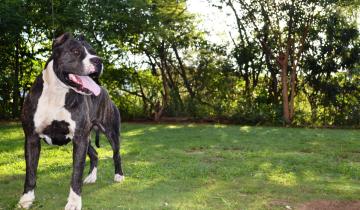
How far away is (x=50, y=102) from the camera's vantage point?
198 inches

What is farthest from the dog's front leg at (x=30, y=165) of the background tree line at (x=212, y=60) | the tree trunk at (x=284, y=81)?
the tree trunk at (x=284, y=81)

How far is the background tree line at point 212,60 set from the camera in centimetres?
1858

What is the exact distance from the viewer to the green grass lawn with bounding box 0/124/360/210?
5.71 metres

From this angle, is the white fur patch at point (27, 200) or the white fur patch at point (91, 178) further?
the white fur patch at point (91, 178)

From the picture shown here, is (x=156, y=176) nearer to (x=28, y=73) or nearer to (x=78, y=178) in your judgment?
(x=78, y=178)

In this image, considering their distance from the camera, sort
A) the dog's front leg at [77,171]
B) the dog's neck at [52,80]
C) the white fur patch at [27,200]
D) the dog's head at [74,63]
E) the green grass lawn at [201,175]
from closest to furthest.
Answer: the dog's head at [74,63], the dog's neck at [52,80], the dog's front leg at [77,171], the white fur patch at [27,200], the green grass lawn at [201,175]

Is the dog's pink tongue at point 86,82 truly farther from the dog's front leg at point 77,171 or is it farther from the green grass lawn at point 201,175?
the green grass lawn at point 201,175

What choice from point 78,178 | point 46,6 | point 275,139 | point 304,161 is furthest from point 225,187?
point 46,6

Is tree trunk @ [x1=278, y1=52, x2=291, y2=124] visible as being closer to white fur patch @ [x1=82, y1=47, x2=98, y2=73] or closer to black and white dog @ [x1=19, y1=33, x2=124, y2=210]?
black and white dog @ [x1=19, y1=33, x2=124, y2=210]

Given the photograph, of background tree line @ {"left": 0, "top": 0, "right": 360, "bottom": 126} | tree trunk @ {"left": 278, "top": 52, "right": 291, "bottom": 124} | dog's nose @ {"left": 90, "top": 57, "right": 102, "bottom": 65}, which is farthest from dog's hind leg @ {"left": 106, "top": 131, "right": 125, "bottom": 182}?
tree trunk @ {"left": 278, "top": 52, "right": 291, "bottom": 124}

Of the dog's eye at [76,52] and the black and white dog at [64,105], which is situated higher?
the dog's eye at [76,52]

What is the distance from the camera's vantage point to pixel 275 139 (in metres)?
12.9

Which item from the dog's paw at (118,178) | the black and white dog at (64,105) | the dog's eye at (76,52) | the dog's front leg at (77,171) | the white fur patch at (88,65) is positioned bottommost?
the dog's paw at (118,178)

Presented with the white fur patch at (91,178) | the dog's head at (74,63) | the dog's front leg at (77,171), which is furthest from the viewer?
the white fur patch at (91,178)
